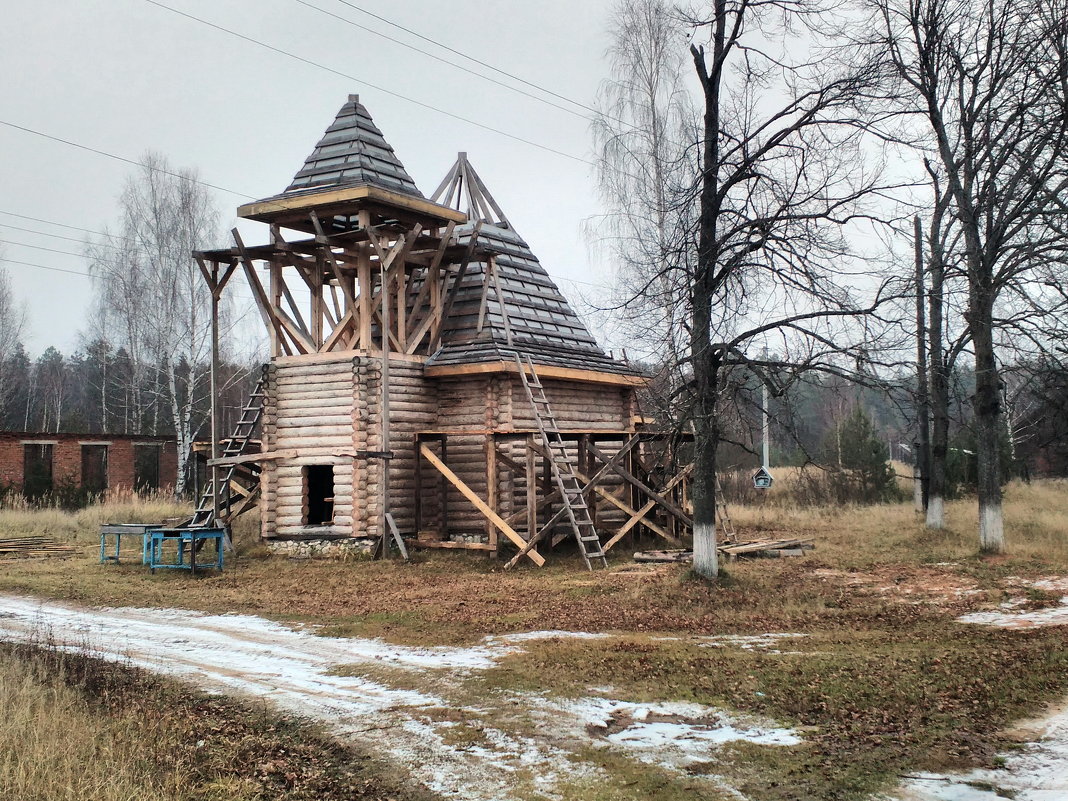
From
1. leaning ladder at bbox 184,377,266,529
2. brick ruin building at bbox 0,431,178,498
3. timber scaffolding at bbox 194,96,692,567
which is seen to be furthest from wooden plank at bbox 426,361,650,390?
brick ruin building at bbox 0,431,178,498

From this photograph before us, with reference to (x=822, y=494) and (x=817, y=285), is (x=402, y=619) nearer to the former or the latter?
(x=817, y=285)

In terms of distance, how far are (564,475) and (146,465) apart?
24.6 metres

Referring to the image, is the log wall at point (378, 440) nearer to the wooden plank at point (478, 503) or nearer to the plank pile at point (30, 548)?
the wooden plank at point (478, 503)

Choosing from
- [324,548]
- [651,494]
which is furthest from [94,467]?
[651,494]

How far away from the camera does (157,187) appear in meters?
31.4

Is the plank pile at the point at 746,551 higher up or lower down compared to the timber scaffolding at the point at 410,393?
lower down

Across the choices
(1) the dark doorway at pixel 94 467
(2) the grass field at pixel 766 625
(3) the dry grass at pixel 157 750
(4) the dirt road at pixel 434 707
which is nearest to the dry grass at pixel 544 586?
(2) the grass field at pixel 766 625

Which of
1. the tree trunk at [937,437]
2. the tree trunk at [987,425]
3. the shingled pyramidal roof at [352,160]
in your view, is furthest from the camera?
the tree trunk at [937,437]

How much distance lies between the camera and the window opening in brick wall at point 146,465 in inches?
1329

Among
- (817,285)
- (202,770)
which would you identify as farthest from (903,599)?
(202,770)

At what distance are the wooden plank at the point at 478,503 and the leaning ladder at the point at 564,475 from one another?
883mm

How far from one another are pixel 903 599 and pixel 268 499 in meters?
12.0

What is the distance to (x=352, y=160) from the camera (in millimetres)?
18562

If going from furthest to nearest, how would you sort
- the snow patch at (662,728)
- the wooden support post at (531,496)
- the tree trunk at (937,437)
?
the tree trunk at (937,437)
the wooden support post at (531,496)
the snow patch at (662,728)
